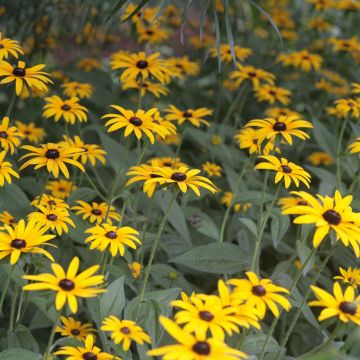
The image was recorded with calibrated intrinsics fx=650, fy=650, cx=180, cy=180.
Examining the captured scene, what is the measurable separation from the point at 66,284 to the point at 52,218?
434 mm

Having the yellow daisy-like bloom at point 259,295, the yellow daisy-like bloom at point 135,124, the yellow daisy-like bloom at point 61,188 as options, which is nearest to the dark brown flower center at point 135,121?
the yellow daisy-like bloom at point 135,124

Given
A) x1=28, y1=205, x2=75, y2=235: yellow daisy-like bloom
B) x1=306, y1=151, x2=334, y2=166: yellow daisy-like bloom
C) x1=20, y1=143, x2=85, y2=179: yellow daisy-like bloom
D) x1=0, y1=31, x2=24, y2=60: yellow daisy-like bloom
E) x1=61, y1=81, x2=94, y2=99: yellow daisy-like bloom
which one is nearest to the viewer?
x1=28, y1=205, x2=75, y2=235: yellow daisy-like bloom

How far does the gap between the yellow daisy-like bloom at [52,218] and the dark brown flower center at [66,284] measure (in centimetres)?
36

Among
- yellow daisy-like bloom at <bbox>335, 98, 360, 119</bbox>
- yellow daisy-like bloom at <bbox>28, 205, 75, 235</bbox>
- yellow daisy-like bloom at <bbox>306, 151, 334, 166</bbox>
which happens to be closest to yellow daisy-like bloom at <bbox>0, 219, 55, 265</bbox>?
yellow daisy-like bloom at <bbox>28, 205, 75, 235</bbox>

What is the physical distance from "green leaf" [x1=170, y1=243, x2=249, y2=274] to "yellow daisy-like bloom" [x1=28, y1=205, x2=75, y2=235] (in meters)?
0.44

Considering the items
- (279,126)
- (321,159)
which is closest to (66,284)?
(279,126)

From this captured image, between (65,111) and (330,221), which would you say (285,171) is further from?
(65,111)

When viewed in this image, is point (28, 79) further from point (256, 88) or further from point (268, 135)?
point (256, 88)

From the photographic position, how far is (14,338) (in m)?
1.59

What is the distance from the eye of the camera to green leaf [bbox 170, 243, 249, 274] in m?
1.96

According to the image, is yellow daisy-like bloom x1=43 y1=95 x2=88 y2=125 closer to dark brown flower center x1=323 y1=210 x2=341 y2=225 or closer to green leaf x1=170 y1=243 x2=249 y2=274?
green leaf x1=170 y1=243 x2=249 y2=274

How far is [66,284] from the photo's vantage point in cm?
120

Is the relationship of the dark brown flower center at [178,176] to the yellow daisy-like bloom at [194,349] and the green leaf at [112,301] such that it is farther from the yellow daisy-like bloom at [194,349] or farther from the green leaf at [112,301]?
the yellow daisy-like bloom at [194,349]

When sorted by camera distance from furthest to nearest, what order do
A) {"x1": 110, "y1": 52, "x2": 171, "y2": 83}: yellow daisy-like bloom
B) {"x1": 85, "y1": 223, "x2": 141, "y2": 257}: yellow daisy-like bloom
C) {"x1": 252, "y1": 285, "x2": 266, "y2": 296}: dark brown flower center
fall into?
{"x1": 110, "y1": 52, "x2": 171, "y2": 83}: yellow daisy-like bloom → {"x1": 85, "y1": 223, "x2": 141, "y2": 257}: yellow daisy-like bloom → {"x1": 252, "y1": 285, "x2": 266, "y2": 296}: dark brown flower center
